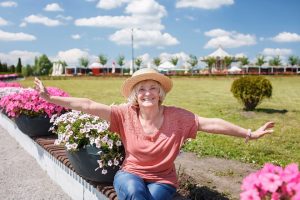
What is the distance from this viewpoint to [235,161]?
6.72m

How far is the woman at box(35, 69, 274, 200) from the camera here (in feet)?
11.7

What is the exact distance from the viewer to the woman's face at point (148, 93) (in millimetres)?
3666

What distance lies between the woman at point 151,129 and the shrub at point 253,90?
1090 centimetres

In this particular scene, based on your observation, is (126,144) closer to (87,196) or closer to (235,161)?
(87,196)

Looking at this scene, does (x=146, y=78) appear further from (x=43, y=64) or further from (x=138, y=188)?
(x=43, y=64)

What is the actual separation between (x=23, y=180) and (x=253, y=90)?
32.7 feet

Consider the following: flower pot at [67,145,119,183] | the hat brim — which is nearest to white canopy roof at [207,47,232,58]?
flower pot at [67,145,119,183]

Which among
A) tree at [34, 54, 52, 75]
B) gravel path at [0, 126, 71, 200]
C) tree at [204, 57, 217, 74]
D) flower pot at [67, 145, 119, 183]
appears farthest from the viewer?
tree at [34, 54, 52, 75]

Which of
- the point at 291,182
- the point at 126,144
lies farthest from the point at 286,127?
the point at 291,182

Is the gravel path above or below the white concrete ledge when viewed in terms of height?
below

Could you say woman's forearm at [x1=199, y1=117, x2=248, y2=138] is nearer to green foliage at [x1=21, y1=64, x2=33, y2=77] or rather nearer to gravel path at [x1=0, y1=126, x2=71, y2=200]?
gravel path at [x1=0, y1=126, x2=71, y2=200]

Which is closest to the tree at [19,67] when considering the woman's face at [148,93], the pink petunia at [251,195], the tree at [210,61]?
the tree at [210,61]

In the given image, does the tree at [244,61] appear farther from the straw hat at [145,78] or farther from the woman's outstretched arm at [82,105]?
the woman's outstretched arm at [82,105]

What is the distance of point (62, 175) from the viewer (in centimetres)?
567
